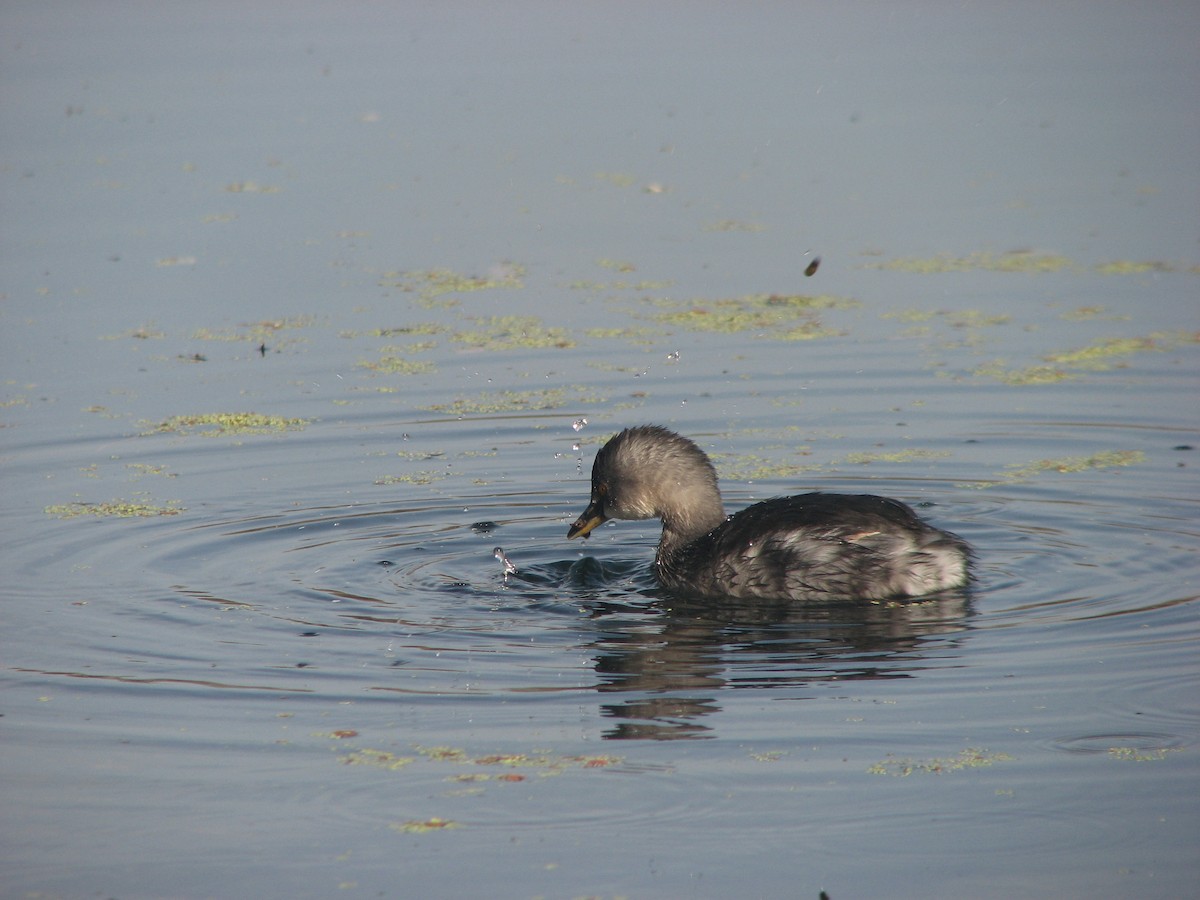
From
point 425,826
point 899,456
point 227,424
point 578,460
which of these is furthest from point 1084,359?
point 425,826

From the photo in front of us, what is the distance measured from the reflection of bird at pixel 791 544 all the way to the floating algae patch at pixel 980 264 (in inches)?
234

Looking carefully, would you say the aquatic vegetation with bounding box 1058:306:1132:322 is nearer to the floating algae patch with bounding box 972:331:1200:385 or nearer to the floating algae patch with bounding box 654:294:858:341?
the floating algae patch with bounding box 972:331:1200:385

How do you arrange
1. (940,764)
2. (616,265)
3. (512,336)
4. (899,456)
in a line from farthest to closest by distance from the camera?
1. (616,265)
2. (512,336)
3. (899,456)
4. (940,764)

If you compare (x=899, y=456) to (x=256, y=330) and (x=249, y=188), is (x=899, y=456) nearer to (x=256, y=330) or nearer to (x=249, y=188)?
(x=256, y=330)

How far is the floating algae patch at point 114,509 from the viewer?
10086mm

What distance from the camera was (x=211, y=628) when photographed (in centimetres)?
812

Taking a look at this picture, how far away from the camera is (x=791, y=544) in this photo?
8703mm

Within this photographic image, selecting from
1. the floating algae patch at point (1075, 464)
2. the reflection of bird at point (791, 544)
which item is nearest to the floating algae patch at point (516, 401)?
the reflection of bird at point (791, 544)

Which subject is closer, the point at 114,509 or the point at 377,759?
the point at 377,759

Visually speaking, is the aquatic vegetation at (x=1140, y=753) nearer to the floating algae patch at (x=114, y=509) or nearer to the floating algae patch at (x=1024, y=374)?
the floating algae patch at (x=114, y=509)

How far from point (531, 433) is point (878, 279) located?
4200mm

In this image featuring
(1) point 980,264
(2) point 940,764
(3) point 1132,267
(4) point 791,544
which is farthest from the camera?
(1) point 980,264

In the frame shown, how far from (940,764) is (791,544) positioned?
8.70 ft

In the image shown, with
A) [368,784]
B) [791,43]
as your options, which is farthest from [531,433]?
[791,43]
